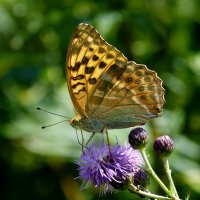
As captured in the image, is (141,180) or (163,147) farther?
(163,147)

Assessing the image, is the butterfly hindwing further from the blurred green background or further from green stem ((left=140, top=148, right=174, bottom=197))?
the blurred green background

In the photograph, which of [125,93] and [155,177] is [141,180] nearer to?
[155,177]

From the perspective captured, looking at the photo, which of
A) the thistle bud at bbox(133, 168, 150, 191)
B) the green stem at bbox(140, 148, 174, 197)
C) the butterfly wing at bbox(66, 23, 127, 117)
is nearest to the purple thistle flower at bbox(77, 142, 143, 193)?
the thistle bud at bbox(133, 168, 150, 191)

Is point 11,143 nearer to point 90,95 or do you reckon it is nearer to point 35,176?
point 35,176

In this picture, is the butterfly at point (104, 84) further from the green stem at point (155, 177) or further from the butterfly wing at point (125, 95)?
the green stem at point (155, 177)

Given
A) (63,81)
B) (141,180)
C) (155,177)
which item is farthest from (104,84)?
(63,81)

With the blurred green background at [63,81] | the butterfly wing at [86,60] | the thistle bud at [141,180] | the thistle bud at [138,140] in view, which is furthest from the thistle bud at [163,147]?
the blurred green background at [63,81]
